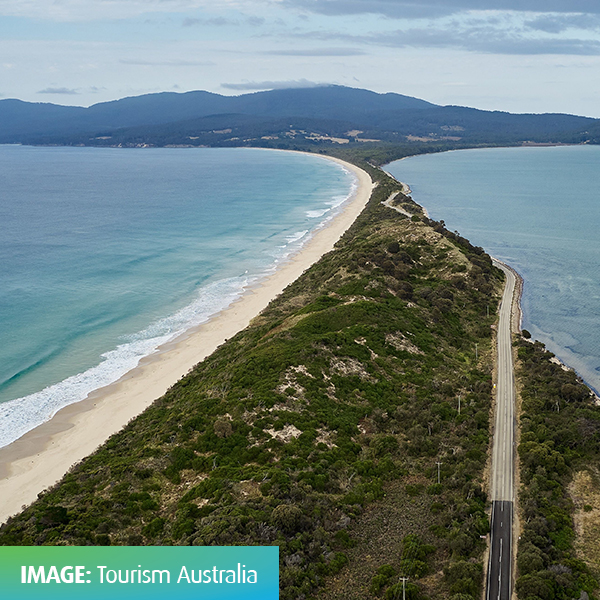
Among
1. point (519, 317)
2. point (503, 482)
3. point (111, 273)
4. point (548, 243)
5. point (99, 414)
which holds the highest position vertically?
point (548, 243)

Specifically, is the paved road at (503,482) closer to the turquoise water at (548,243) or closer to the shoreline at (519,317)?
the shoreline at (519,317)

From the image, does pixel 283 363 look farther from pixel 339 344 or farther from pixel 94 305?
pixel 94 305

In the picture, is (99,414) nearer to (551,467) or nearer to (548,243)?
(551,467)

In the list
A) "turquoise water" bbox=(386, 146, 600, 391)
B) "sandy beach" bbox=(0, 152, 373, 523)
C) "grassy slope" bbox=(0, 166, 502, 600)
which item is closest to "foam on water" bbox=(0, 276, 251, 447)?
"sandy beach" bbox=(0, 152, 373, 523)

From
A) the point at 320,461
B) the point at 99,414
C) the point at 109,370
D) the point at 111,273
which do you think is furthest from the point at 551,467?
the point at 111,273

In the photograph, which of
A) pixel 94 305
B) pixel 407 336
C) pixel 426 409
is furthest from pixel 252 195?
pixel 426 409

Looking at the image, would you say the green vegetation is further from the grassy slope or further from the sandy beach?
the sandy beach

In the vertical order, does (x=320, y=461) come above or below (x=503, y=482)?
above
